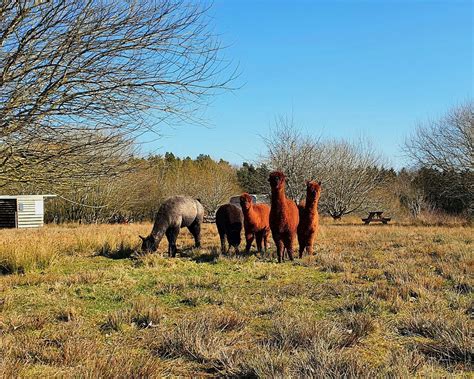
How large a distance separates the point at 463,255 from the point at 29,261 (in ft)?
28.8

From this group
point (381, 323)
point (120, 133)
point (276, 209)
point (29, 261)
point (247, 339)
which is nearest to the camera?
point (247, 339)

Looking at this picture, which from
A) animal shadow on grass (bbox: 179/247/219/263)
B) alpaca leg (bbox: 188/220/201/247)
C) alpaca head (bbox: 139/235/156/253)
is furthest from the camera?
alpaca leg (bbox: 188/220/201/247)

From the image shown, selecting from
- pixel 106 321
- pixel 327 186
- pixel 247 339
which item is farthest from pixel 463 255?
pixel 327 186

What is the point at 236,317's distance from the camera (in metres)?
5.08

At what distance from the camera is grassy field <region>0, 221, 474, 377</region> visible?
3674 mm

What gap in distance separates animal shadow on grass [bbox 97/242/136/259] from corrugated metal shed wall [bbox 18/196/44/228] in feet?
57.7

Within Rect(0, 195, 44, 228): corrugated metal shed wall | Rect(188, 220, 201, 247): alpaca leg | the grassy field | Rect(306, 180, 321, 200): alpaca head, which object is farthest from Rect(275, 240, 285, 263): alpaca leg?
Rect(0, 195, 44, 228): corrugated metal shed wall

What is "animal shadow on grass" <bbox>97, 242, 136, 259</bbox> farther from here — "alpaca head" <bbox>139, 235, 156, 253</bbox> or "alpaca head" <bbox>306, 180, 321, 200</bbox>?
"alpaca head" <bbox>306, 180, 321, 200</bbox>

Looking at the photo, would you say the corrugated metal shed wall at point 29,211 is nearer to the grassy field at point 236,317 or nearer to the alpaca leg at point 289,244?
the grassy field at point 236,317

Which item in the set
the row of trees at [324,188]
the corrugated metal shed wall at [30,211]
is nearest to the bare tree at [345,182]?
the row of trees at [324,188]

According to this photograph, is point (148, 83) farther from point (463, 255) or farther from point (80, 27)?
point (463, 255)

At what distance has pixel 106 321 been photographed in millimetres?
5121

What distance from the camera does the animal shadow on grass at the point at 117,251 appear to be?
1125 centimetres

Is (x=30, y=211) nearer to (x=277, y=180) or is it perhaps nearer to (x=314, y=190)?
(x=314, y=190)
